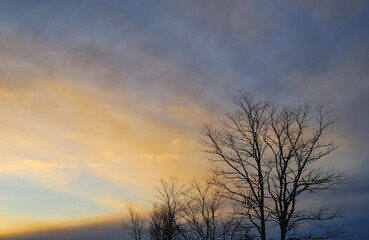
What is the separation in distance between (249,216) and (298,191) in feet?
10.2

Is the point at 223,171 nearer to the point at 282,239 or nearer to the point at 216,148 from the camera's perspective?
the point at 216,148

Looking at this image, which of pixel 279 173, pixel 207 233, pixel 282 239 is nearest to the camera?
pixel 282 239

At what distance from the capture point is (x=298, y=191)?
18.0 m

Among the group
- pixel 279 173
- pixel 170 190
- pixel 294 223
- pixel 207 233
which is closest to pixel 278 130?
pixel 279 173

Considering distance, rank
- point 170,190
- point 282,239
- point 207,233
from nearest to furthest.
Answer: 1. point 282,239
2. point 207,233
3. point 170,190

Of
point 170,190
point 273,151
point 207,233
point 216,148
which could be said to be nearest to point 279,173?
point 273,151

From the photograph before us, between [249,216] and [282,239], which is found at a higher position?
[249,216]

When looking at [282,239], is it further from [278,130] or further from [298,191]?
[278,130]

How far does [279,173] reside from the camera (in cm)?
1858

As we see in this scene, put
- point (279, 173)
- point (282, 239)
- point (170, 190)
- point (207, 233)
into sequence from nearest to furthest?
point (282, 239) < point (279, 173) < point (207, 233) < point (170, 190)

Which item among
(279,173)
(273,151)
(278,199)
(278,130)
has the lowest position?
(278,199)

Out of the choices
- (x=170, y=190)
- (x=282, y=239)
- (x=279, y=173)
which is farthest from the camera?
(x=170, y=190)

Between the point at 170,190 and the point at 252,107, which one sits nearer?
the point at 252,107

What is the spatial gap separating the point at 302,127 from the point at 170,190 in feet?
85.6
